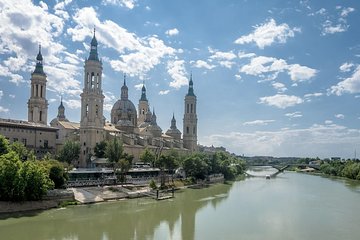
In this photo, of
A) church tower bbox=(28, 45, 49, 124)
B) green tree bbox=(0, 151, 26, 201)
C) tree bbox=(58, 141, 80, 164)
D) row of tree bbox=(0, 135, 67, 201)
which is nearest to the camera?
green tree bbox=(0, 151, 26, 201)

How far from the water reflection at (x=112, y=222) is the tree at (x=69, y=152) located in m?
14.1

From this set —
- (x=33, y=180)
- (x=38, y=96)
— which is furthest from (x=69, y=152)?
(x=33, y=180)

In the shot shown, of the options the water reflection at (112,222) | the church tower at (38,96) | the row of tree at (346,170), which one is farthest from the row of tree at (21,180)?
the row of tree at (346,170)

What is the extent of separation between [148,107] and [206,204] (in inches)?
2067

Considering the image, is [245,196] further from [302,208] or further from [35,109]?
[35,109]

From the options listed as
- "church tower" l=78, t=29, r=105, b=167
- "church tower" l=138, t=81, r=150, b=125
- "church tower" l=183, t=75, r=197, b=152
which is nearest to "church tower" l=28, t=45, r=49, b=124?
"church tower" l=78, t=29, r=105, b=167

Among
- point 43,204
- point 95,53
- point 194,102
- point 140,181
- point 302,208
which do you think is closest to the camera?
point 43,204

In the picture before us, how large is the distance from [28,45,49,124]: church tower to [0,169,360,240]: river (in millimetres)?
30027

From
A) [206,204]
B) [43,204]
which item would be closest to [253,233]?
[206,204]

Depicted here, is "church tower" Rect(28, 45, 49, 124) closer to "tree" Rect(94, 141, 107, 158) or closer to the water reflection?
"tree" Rect(94, 141, 107, 158)

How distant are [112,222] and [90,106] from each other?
27.3 meters

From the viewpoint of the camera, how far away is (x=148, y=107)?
85.7 meters

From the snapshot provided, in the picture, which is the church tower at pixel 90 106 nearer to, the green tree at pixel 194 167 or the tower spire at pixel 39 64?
the tower spire at pixel 39 64

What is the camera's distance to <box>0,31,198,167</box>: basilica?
47281 millimetres
